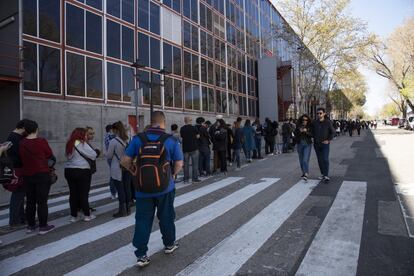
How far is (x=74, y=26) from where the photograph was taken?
714 inches

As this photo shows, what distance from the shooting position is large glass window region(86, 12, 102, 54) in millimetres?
18906

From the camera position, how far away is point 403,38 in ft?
172

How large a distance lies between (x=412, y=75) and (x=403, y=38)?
210 inches

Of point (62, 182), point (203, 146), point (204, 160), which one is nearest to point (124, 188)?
point (203, 146)

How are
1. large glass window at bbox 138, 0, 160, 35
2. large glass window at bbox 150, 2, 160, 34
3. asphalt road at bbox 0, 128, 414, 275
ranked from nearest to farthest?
asphalt road at bbox 0, 128, 414, 275, large glass window at bbox 138, 0, 160, 35, large glass window at bbox 150, 2, 160, 34

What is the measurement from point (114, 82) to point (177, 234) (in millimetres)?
16185

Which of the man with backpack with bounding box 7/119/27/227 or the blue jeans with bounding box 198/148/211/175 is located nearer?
the man with backpack with bounding box 7/119/27/227

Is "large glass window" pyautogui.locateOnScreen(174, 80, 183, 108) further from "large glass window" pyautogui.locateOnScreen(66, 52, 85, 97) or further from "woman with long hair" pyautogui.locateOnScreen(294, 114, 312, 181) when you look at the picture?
"woman with long hair" pyautogui.locateOnScreen(294, 114, 312, 181)

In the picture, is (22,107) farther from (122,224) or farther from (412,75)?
(412,75)

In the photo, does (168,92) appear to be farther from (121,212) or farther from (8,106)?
(121,212)

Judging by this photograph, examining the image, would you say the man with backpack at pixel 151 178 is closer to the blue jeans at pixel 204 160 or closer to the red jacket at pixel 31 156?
the red jacket at pixel 31 156

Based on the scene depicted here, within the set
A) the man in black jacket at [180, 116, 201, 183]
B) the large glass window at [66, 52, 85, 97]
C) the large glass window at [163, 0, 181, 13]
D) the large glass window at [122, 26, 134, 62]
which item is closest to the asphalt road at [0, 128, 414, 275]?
the man in black jacket at [180, 116, 201, 183]

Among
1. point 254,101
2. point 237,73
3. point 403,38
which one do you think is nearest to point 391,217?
point 237,73

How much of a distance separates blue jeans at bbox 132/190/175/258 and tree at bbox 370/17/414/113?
159 ft
